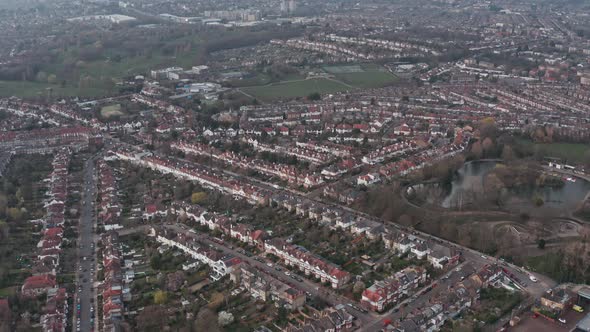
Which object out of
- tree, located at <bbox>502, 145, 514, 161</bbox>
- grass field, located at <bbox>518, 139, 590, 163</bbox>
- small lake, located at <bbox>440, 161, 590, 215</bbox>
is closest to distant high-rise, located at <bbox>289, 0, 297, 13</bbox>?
grass field, located at <bbox>518, 139, 590, 163</bbox>

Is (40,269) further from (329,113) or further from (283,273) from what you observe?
(329,113)

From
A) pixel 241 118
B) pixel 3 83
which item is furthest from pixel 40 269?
pixel 3 83

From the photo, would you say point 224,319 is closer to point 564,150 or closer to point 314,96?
point 564,150

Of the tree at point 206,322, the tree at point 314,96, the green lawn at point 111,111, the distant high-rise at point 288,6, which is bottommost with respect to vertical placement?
the green lawn at point 111,111

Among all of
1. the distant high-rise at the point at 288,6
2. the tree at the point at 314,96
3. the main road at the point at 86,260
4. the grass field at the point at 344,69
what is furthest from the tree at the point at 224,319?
the distant high-rise at the point at 288,6

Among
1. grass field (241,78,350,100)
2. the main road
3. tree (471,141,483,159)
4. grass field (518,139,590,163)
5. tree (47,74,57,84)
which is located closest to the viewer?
the main road

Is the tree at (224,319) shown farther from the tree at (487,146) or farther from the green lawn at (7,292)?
the tree at (487,146)

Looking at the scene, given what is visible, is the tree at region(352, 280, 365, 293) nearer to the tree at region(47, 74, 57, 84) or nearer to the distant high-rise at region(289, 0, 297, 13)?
the tree at region(47, 74, 57, 84)
